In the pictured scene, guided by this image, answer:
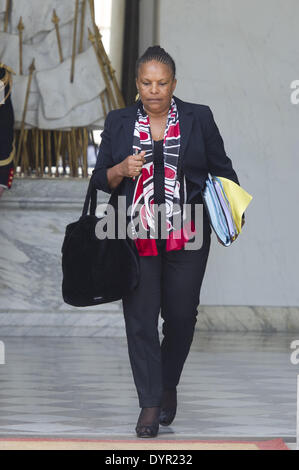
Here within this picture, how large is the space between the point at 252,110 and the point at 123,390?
13.9 ft

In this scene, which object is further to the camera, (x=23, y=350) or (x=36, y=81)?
(x=36, y=81)

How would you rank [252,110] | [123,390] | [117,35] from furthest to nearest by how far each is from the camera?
[117,35]
[252,110]
[123,390]

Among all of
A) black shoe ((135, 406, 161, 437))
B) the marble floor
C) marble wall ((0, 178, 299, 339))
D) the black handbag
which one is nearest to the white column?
marble wall ((0, 178, 299, 339))

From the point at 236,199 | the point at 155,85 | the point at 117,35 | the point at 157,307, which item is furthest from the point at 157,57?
the point at 117,35

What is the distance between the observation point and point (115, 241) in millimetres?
4461

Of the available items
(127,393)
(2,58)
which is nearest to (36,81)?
(2,58)

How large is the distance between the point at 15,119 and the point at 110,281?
199 inches

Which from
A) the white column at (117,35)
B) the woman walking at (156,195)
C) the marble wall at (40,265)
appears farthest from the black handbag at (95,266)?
the white column at (117,35)

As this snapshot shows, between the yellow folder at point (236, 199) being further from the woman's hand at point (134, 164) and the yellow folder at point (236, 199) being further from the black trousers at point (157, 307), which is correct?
the woman's hand at point (134, 164)

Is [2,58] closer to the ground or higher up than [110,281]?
higher up

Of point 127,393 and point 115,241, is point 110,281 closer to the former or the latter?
point 115,241

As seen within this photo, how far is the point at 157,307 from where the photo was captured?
456 cm

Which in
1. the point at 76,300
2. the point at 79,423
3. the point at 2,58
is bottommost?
the point at 79,423

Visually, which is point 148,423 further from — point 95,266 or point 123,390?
point 123,390
